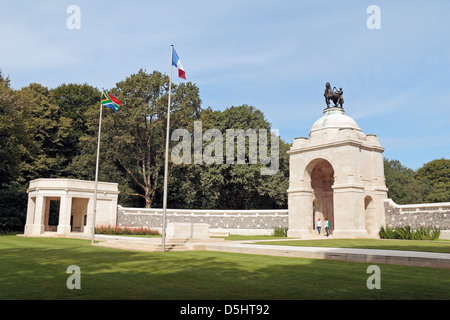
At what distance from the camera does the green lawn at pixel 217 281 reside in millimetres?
7906

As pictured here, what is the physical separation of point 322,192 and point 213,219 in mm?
11792

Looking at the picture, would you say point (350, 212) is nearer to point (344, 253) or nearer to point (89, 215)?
point (344, 253)

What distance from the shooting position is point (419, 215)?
30391 mm

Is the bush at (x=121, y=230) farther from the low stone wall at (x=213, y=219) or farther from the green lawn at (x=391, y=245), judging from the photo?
the green lawn at (x=391, y=245)

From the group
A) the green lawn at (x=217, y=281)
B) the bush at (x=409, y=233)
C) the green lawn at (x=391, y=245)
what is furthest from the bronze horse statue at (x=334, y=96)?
the green lawn at (x=217, y=281)

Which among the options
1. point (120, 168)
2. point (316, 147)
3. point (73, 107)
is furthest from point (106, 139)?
point (316, 147)

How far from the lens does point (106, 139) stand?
47.7 meters

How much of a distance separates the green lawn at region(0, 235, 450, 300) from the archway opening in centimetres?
2453

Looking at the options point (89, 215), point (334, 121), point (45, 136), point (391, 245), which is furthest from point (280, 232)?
point (45, 136)

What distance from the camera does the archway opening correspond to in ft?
123

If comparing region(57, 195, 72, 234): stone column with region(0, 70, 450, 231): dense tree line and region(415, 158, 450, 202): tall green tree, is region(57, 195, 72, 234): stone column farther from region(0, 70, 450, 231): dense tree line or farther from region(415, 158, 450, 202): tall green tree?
region(415, 158, 450, 202): tall green tree
